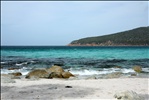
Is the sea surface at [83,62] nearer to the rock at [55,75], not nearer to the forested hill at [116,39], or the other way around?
the rock at [55,75]

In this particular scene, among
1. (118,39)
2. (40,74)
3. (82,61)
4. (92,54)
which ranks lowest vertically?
(92,54)

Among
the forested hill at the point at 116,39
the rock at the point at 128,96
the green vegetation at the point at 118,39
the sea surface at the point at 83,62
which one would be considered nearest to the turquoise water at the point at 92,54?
the sea surface at the point at 83,62

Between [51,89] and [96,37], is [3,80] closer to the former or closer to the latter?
[51,89]

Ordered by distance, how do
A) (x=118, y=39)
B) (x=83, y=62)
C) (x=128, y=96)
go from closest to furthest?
(x=128, y=96) < (x=83, y=62) < (x=118, y=39)

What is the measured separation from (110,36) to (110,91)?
116705mm

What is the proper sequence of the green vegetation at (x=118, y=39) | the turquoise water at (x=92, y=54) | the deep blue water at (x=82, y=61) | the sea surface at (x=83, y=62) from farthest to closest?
the green vegetation at (x=118, y=39), the turquoise water at (x=92, y=54), the deep blue water at (x=82, y=61), the sea surface at (x=83, y=62)

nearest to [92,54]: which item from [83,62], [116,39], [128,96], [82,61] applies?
[82,61]

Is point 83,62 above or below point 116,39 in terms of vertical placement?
below

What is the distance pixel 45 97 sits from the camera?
41.5 feet

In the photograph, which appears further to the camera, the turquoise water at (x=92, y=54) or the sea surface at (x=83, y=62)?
the turquoise water at (x=92, y=54)

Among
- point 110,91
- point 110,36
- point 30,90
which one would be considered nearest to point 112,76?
point 110,91

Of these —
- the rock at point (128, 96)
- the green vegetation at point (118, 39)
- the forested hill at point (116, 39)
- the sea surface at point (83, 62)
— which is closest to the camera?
the rock at point (128, 96)

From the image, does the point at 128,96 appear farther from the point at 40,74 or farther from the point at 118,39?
the point at 118,39

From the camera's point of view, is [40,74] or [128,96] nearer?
[128,96]
